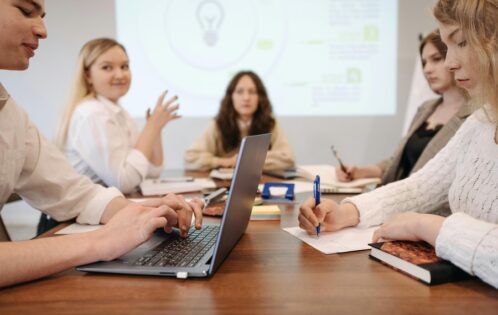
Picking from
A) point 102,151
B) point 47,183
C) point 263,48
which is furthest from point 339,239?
point 263,48

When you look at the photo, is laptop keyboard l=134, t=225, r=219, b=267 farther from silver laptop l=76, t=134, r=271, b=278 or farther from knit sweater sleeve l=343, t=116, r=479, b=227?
knit sweater sleeve l=343, t=116, r=479, b=227

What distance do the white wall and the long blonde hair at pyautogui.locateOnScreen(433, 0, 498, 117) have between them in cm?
273

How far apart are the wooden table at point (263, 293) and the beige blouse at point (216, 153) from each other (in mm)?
1523

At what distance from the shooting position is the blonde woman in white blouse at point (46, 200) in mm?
723

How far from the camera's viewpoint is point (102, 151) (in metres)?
1.72

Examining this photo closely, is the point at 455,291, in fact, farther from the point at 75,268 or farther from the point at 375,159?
the point at 375,159

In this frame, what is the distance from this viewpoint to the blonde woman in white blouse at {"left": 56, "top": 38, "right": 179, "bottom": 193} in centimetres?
171

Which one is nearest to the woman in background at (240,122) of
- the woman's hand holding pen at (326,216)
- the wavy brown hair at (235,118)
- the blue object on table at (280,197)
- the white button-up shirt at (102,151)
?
the wavy brown hair at (235,118)

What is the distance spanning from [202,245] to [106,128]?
1.03 metres

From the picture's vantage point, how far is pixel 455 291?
26.5 inches

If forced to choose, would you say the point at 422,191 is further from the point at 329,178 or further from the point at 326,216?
the point at 329,178

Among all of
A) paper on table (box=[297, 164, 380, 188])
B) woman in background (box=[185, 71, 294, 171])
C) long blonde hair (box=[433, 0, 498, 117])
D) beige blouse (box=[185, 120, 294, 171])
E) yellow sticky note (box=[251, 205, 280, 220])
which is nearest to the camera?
long blonde hair (box=[433, 0, 498, 117])

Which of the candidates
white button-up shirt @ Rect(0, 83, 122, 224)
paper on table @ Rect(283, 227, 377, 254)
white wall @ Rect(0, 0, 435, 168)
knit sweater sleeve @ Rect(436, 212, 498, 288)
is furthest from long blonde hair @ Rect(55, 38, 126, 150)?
knit sweater sleeve @ Rect(436, 212, 498, 288)

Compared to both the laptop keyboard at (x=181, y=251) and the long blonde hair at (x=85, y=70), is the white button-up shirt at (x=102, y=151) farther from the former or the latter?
the laptop keyboard at (x=181, y=251)
